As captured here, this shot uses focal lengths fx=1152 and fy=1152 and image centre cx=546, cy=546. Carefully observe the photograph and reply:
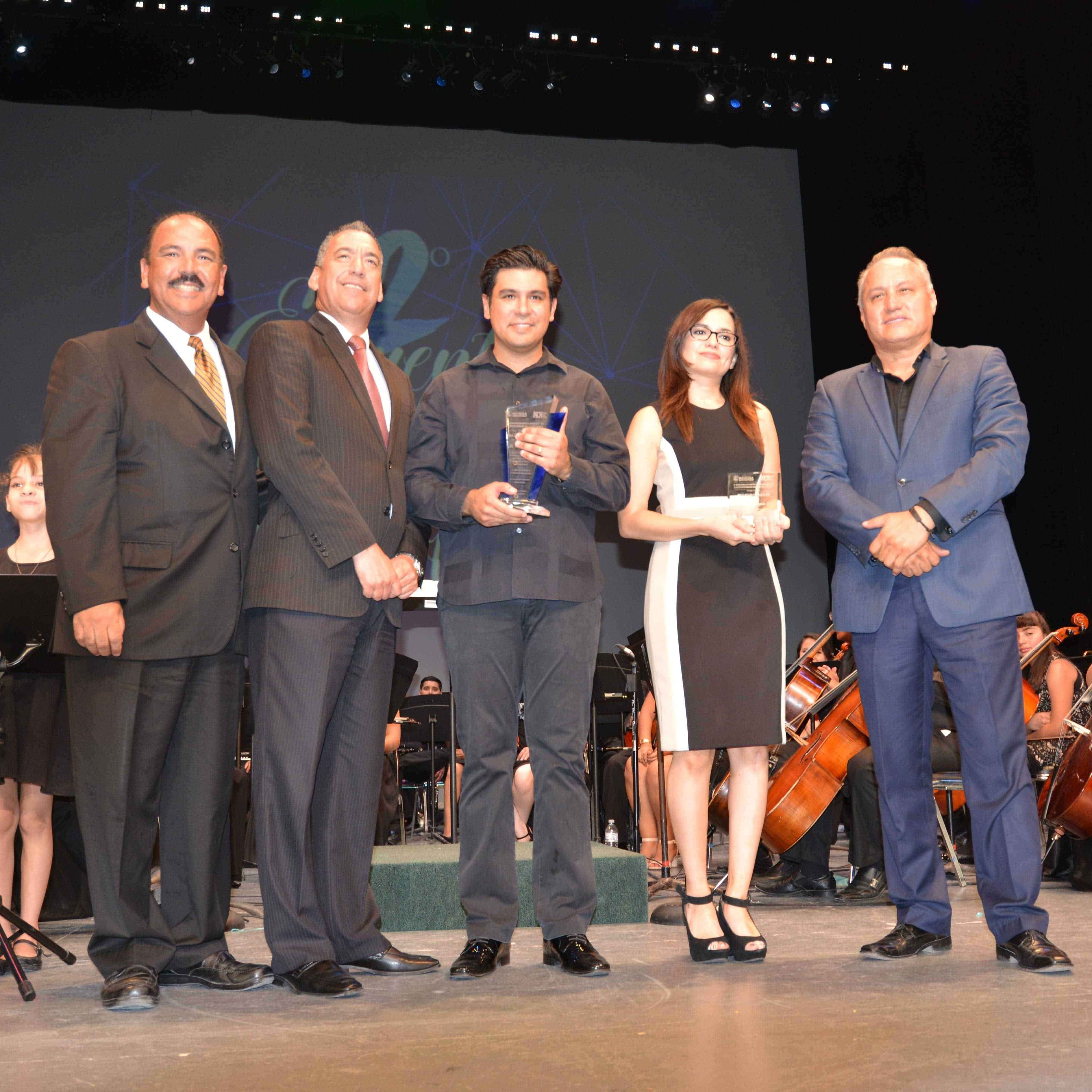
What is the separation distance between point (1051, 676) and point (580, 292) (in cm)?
493

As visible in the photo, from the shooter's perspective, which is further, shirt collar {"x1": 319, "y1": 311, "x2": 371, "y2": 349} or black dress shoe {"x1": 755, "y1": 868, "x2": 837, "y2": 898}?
black dress shoe {"x1": 755, "y1": 868, "x2": 837, "y2": 898}

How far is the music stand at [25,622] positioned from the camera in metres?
3.05

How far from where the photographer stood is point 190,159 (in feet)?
28.1

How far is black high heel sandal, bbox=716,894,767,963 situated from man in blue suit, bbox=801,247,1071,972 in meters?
0.27

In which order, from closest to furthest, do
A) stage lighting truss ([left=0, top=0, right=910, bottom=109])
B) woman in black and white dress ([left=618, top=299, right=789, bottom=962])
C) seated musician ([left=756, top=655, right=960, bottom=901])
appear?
woman in black and white dress ([left=618, top=299, right=789, bottom=962]) → seated musician ([left=756, top=655, right=960, bottom=901]) → stage lighting truss ([left=0, top=0, right=910, bottom=109])

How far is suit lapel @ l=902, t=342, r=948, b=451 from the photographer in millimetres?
3053

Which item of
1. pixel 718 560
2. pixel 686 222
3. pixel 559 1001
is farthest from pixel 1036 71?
pixel 559 1001

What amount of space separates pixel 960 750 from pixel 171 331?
2256 millimetres

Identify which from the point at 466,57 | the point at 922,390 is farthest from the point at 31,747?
the point at 466,57

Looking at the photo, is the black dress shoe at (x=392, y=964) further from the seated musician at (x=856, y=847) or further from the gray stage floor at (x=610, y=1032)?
the seated musician at (x=856, y=847)

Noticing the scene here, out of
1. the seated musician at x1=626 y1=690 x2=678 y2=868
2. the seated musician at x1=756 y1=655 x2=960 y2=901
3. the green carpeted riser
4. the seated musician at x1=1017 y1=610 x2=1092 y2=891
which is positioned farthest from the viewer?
the seated musician at x1=626 y1=690 x2=678 y2=868

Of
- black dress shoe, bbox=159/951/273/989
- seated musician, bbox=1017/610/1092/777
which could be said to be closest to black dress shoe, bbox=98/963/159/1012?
black dress shoe, bbox=159/951/273/989

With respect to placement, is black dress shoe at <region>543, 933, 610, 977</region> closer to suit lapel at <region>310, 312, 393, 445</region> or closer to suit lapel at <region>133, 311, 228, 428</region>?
suit lapel at <region>310, 312, 393, 445</region>

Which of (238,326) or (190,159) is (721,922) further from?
(190,159)
